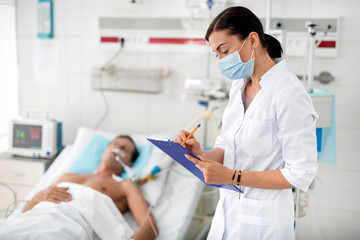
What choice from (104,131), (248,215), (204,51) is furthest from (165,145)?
(104,131)

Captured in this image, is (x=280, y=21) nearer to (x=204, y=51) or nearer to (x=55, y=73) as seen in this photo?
(x=204, y=51)

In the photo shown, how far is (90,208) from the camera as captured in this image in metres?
2.07

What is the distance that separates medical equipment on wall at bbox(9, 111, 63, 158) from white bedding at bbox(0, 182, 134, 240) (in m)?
0.74

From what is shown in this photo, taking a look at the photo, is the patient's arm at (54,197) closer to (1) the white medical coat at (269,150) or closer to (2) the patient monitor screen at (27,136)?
(2) the patient monitor screen at (27,136)

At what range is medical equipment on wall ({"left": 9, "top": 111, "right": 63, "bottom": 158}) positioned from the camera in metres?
2.96

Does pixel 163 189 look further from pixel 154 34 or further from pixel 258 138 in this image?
pixel 258 138

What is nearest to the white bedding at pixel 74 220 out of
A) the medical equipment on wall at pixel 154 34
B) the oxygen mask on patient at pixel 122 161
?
the oxygen mask on patient at pixel 122 161

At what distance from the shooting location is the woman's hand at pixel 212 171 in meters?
1.26

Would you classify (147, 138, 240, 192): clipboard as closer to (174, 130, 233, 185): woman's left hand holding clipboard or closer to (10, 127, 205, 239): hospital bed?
(174, 130, 233, 185): woman's left hand holding clipboard

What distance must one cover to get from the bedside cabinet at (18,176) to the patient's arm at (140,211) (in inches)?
33.5

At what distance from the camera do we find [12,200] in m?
2.90

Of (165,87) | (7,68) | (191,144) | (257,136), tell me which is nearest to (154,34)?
(165,87)

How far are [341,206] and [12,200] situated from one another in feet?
8.18

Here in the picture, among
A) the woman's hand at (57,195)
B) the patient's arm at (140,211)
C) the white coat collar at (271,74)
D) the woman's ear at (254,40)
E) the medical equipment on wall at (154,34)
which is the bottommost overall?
the patient's arm at (140,211)
